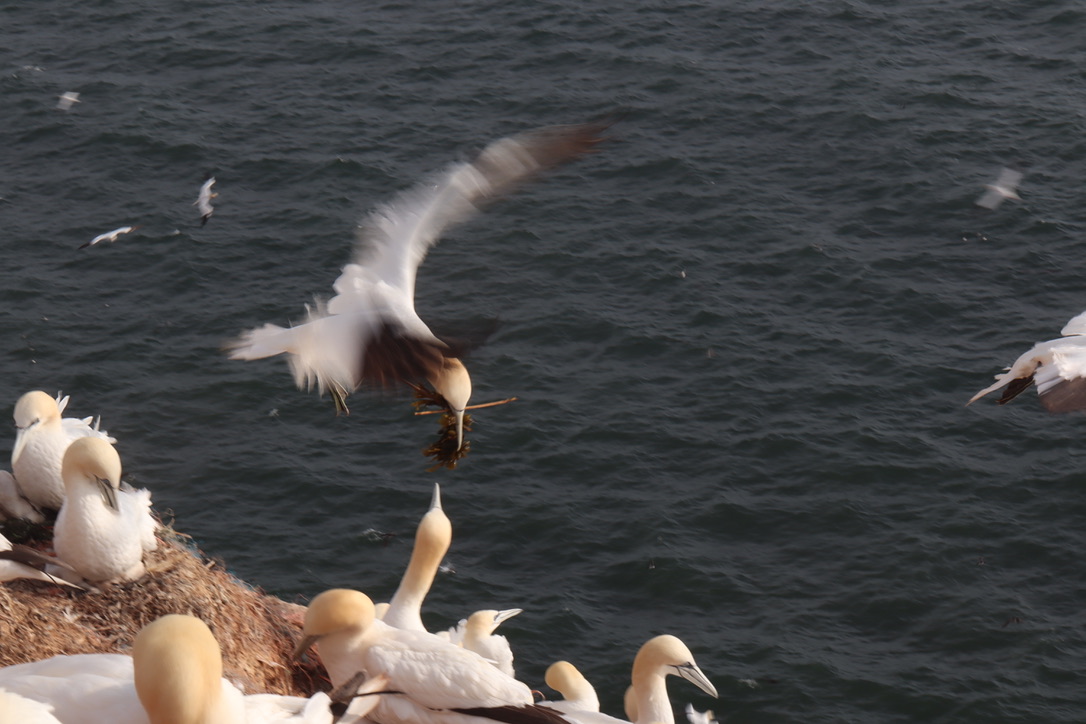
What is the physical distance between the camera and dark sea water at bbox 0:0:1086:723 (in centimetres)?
1606

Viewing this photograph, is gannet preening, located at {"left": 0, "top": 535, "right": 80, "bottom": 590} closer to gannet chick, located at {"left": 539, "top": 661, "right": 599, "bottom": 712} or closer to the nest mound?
the nest mound

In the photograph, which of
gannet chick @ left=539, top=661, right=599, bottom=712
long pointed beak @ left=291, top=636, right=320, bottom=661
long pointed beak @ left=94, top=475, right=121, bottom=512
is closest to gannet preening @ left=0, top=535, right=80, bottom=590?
long pointed beak @ left=94, top=475, right=121, bottom=512

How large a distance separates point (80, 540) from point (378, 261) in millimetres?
2667

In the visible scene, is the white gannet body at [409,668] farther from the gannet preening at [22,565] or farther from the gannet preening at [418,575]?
the gannet preening at [22,565]

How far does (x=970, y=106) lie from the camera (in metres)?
24.6

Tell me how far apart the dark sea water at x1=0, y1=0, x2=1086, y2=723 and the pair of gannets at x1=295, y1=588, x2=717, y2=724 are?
7700 mm

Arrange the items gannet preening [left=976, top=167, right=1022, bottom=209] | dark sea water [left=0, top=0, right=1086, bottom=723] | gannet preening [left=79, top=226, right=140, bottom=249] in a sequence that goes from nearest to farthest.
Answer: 1. dark sea water [left=0, top=0, right=1086, bottom=723]
2. gannet preening [left=79, top=226, right=140, bottom=249]
3. gannet preening [left=976, top=167, right=1022, bottom=209]

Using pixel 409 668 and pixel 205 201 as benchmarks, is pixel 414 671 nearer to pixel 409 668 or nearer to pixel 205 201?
pixel 409 668

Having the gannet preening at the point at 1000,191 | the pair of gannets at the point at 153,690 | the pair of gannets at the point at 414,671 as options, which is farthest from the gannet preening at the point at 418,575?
the gannet preening at the point at 1000,191

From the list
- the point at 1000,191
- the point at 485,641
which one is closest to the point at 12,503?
the point at 485,641

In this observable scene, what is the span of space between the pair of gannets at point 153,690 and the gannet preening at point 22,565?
182 cm

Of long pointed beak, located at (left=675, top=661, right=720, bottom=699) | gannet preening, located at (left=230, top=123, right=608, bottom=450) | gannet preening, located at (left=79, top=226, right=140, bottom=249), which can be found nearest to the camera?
gannet preening, located at (left=230, top=123, right=608, bottom=450)

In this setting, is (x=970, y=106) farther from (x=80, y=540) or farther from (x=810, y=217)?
(x=80, y=540)

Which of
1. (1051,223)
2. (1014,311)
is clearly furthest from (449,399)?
(1051,223)
